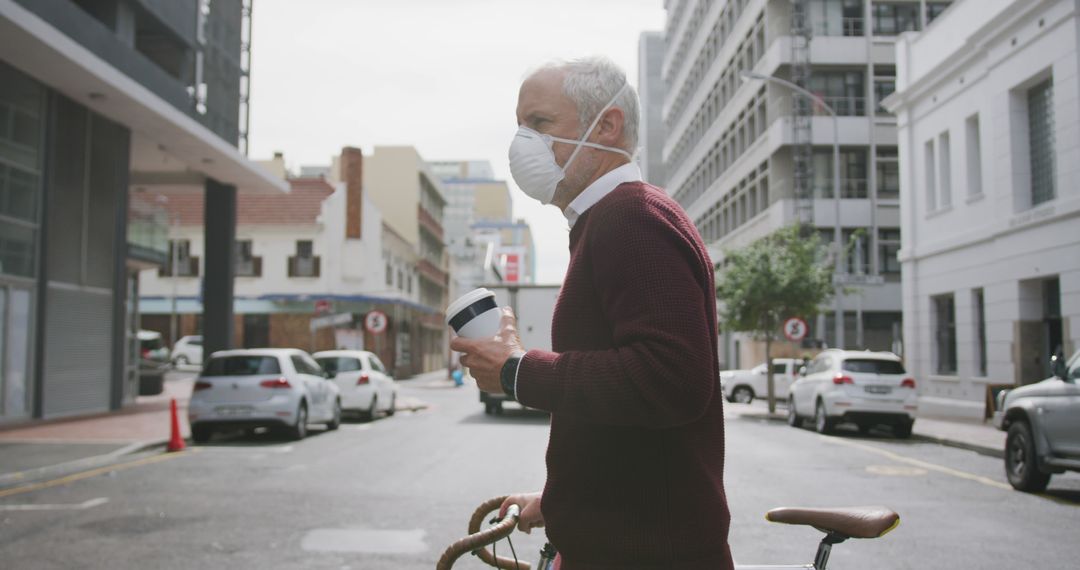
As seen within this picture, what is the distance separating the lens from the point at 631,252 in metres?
1.79

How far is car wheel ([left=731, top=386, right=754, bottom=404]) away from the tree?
4053 millimetres

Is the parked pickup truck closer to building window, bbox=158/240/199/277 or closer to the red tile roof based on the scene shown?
the red tile roof

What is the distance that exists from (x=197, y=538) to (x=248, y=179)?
21911 millimetres

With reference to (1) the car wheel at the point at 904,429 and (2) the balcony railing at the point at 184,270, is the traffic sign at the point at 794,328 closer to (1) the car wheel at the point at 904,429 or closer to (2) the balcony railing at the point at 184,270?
(1) the car wheel at the point at 904,429

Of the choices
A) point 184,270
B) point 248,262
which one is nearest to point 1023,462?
point 248,262

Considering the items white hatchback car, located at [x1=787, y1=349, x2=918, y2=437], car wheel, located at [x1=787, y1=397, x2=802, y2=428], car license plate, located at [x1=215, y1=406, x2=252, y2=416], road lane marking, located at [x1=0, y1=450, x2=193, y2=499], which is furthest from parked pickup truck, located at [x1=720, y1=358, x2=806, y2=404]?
road lane marking, located at [x1=0, y1=450, x2=193, y2=499]

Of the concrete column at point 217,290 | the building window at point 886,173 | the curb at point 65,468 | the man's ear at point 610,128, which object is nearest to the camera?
the man's ear at point 610,128

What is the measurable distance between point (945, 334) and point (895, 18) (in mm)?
22157

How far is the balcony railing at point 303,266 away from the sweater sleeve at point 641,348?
47.2 meters

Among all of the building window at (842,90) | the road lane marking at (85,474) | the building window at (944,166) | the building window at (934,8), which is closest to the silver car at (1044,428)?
the road lane marking at (85,474)

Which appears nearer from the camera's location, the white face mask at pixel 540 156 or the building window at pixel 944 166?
the white face mask at pixel 540 156

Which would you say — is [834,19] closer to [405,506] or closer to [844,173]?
[844,173]

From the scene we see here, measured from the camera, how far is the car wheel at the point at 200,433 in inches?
598

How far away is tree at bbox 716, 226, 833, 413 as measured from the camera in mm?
27484
